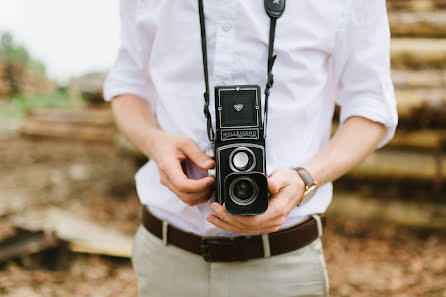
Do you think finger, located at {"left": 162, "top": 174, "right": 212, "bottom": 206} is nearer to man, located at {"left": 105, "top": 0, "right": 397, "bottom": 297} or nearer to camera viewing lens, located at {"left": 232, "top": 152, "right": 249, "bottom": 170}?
man, located at {"left": 105, "top": 0, "right": 397, "bottom": 297}

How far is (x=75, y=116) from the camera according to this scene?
8.84m

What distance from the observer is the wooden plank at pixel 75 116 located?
8.52 m

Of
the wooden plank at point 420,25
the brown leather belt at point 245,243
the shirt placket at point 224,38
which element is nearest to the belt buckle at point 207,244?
the brown leather belt at point 245,243

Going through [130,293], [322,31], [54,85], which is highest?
[322,31]

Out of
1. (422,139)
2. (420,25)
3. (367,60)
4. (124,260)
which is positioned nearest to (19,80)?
(124,260)

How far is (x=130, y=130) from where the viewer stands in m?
1.52

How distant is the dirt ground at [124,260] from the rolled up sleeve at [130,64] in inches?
86.8

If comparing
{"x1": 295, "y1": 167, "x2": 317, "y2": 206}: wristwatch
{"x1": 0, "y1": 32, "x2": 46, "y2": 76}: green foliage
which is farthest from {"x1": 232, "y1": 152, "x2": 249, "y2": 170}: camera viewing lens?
{"x1": 0, "y1": 32, "x2": 46, "y2": 76}: green foliage

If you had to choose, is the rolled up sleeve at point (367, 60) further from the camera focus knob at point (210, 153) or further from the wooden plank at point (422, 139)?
the wooden plank at point (422, 139)

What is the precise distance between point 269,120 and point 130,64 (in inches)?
24.1

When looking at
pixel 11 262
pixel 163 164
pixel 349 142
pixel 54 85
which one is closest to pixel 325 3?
pixel 349 142

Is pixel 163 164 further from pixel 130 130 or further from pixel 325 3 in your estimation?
pixel 325 3

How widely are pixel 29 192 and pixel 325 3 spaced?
16.3 feet

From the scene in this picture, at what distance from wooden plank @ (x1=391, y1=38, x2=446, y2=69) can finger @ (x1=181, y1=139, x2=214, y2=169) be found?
3.93m
